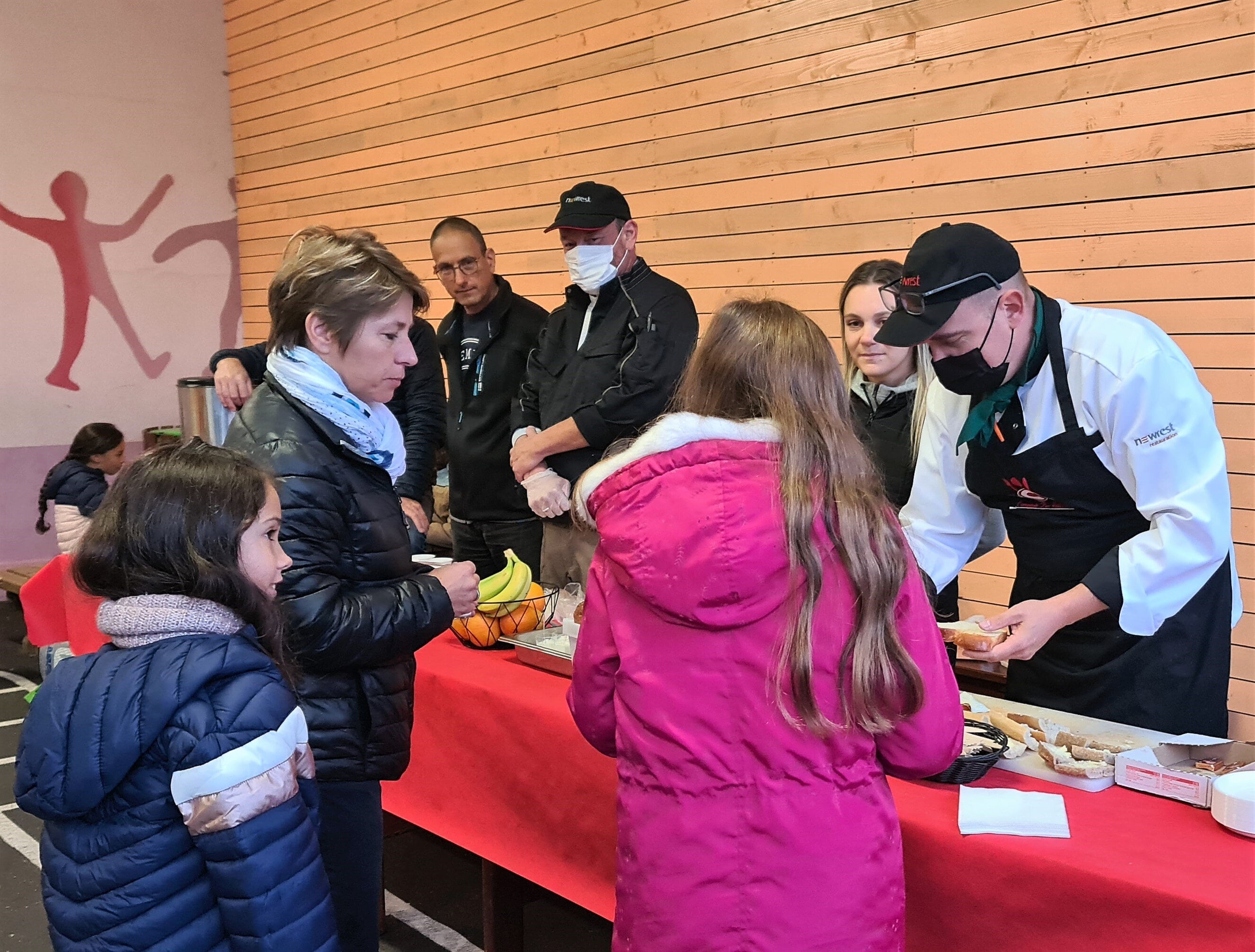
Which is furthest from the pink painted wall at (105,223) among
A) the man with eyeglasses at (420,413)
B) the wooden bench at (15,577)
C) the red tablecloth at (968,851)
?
the red tablecloth at (968,851)

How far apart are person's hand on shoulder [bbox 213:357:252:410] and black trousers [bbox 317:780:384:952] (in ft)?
5.47

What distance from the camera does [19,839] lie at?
383 centimetres

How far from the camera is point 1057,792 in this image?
5.96 feet

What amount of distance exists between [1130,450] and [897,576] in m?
0.83

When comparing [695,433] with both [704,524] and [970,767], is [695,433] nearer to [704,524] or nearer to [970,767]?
[704,524]

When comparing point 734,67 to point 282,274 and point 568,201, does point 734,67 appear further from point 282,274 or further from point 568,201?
point 282,274

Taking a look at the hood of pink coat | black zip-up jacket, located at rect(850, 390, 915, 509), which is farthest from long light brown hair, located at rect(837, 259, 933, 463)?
the hood of pink coat

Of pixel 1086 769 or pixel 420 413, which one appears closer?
pixel 1086 769

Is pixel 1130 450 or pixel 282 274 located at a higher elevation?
pixel 282 274

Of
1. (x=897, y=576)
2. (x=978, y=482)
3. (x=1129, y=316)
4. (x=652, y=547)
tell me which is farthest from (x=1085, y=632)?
(x=652, y=547)

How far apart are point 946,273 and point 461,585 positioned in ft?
3.59

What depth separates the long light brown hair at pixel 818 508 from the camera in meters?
1.43

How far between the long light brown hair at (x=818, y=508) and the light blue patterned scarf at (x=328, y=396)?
2.17 ft

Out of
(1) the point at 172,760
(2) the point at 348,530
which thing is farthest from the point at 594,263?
(1) the point at 172,760
